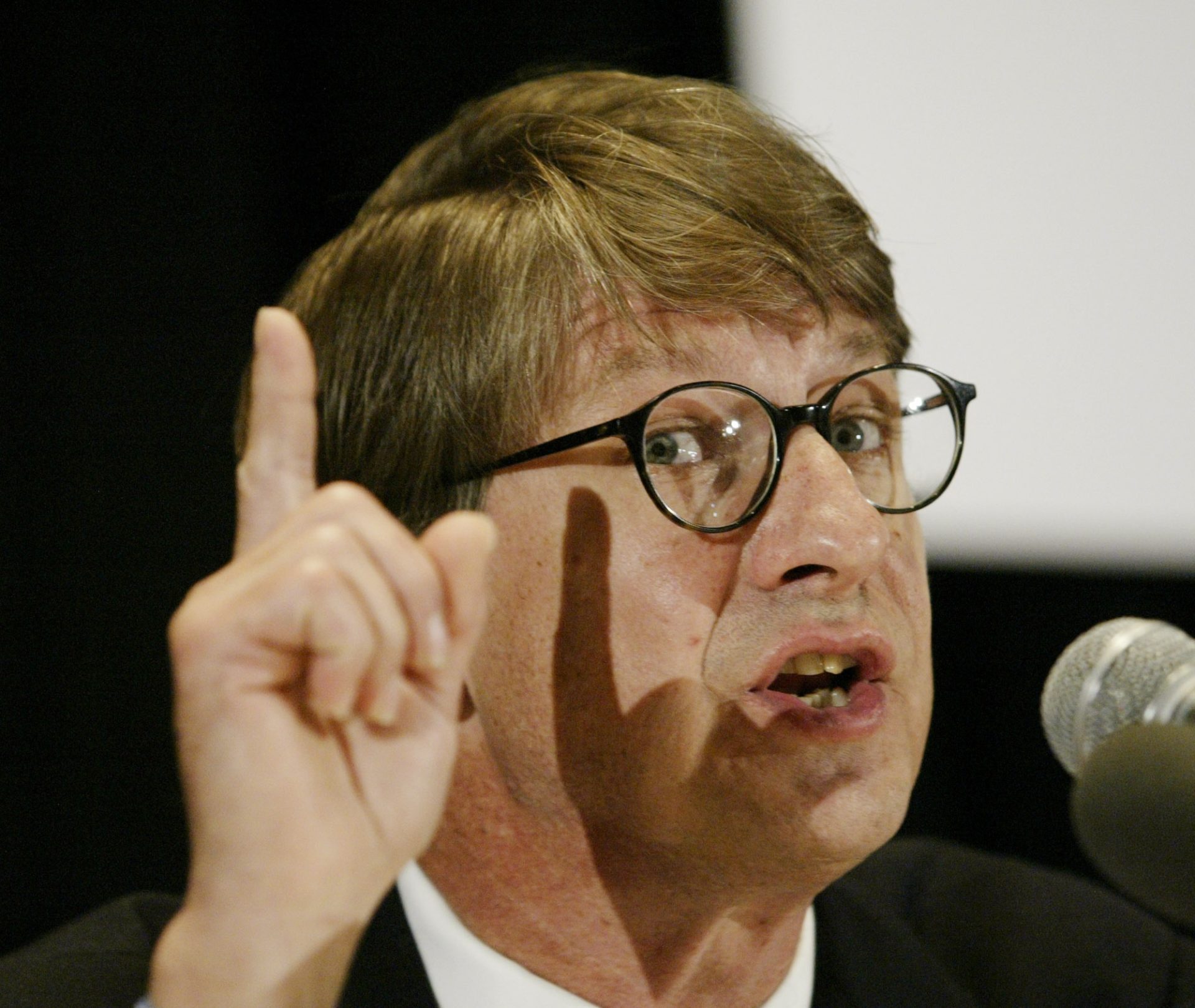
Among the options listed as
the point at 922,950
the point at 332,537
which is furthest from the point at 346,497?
the point at 922,950

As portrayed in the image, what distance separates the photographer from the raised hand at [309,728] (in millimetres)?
1019

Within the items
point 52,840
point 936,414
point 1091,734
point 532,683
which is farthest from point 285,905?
point 52,840

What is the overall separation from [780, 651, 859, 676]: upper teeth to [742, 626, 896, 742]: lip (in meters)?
0.02

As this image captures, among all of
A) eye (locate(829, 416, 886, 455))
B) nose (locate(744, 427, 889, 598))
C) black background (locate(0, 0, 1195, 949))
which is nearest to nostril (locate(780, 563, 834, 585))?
nose (locate(744, 427, 889, 598))

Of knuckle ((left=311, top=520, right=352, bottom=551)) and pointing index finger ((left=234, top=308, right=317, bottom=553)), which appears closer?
knuckle ((left=311, top=520, right=352, bottom=551))

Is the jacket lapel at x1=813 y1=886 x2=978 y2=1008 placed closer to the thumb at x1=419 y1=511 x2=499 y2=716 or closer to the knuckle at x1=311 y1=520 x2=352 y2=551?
the thumb at x1=419 y1=511 x2=499 y2=716

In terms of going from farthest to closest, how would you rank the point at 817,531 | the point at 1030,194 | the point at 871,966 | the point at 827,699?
the point at 1030,194 < the point at 871,966 < the point at 827,699 < the point at 817,531

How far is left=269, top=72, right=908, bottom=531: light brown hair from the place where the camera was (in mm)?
1633

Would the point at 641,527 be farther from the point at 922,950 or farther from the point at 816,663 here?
the point at 922,950

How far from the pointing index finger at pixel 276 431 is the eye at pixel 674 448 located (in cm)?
51

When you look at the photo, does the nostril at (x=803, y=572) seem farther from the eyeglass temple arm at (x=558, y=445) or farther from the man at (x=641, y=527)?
the eyeglass temple arm at (x=558, y=445)

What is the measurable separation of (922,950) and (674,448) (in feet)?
3.31

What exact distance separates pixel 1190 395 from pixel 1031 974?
1349 millimetres

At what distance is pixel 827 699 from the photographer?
62.1 inches
